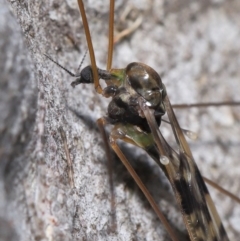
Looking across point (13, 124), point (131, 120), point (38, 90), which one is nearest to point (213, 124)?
point (131, 120)

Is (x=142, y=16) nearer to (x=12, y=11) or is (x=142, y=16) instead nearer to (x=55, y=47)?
(x=55, y=47)

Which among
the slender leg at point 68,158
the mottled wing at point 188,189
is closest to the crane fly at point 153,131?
the mottled wing at point 188,189

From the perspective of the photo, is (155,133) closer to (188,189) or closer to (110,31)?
(188,189)

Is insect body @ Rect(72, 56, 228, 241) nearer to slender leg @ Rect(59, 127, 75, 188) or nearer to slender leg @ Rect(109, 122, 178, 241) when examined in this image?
slender leg @ Rect(109, 122, 178, 241)

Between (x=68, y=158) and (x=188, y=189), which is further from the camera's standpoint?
(x=188, y=189)

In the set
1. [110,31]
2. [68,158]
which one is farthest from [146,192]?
[110,31]

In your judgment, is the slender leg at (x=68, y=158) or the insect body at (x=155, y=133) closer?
the slender leg at (x=68, y=158)

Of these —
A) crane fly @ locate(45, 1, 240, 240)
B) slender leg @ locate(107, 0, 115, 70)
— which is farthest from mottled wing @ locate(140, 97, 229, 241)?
slender leg @ locate(107, 0, 115, 70)

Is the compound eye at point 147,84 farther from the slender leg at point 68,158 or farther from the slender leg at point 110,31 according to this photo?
the slender leg at point 68,158

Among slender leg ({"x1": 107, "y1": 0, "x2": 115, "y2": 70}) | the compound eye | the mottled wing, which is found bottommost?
the mottled wing
